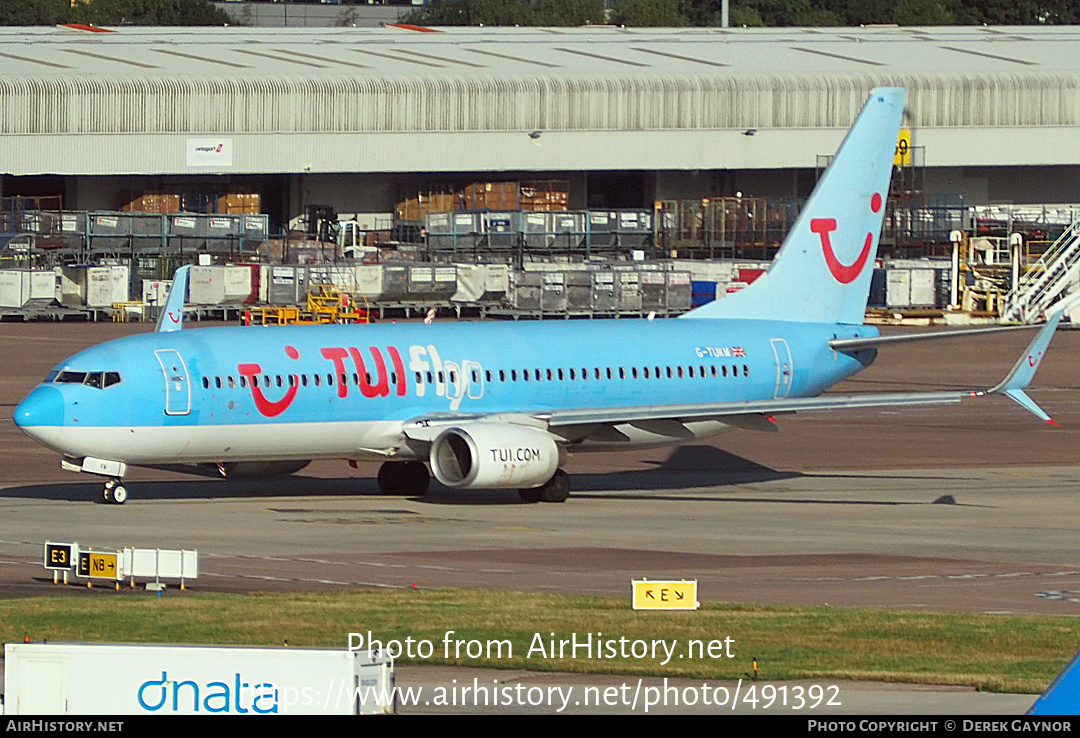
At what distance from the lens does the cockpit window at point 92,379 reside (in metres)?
39.4

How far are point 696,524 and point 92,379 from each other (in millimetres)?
12485

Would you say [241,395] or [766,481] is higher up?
[241,395]

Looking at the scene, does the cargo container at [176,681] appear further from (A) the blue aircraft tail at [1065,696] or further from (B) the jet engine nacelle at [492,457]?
(B) the jet engine nacelle at [492,457]

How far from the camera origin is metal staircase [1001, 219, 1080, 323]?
98.4m

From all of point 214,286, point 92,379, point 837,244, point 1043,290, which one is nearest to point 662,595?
point 92,379

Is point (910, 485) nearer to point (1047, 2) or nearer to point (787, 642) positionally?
point (787, 642)

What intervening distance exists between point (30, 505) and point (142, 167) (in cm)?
7363

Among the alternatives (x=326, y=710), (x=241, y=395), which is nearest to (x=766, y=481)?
(x=241, y=395)

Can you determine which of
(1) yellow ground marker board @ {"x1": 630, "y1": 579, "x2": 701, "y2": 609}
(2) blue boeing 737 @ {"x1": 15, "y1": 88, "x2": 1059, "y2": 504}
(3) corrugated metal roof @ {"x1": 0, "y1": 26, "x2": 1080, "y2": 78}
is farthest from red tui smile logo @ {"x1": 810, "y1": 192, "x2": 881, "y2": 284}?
(3) corrugated metal roof @ {"x1": 0, "y1": 26, "x2": 1080, "y2": 78}

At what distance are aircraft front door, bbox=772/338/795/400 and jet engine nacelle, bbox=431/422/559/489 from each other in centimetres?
767

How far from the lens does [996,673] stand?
73.2 feet

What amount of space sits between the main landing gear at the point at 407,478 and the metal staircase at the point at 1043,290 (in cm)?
5775

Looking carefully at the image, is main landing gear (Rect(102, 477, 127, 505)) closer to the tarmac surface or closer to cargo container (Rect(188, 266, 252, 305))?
the tarmac surface

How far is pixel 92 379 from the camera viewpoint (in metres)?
39.5
